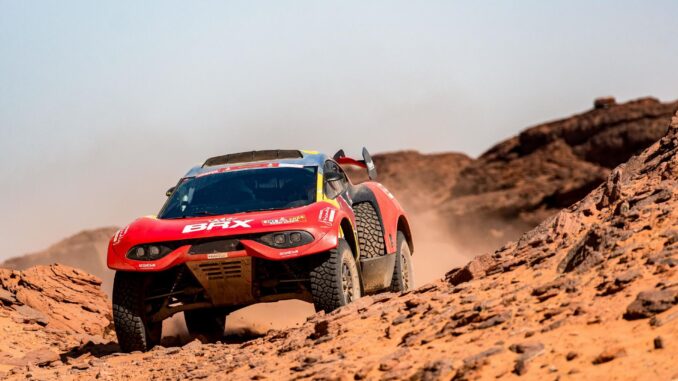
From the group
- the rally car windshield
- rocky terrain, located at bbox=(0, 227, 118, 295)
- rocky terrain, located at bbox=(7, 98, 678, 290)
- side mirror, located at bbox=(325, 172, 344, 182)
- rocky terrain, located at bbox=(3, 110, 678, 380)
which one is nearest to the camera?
rocky terrain, located at bbox=(3, 110, 678, 380)

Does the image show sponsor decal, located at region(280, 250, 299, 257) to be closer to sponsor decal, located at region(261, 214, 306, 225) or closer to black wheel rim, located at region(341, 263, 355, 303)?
sponsor decal, located at region(261, 214, 306, 225)

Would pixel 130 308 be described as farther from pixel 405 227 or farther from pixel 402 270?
pixel 405 227

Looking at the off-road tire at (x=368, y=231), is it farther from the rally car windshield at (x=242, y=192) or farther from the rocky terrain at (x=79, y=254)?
the rocky terrain at (x=79, y=254)

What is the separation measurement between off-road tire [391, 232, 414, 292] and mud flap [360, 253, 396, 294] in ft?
1.86

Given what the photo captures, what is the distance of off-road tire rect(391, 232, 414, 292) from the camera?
46.5ft

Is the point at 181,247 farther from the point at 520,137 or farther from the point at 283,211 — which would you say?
the point at 520,137

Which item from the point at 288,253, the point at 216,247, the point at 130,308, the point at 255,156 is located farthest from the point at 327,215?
the point at 130,308

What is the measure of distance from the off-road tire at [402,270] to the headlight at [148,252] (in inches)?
129

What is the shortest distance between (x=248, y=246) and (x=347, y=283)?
111 cm

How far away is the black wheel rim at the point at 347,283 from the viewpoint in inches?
466

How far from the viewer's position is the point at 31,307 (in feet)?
52.6

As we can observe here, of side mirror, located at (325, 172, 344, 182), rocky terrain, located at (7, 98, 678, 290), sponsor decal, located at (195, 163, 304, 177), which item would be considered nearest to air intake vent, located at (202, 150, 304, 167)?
sponsor decal, located at (195, 163, 304, 177)

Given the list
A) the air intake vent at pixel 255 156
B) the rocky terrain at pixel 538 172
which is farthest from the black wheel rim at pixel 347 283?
the rocky terrain at pixel 538 172

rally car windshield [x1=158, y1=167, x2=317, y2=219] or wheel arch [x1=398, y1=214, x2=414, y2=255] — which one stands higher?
rally car windshield [x1=158, y1=167, x2=317, y2=219]
